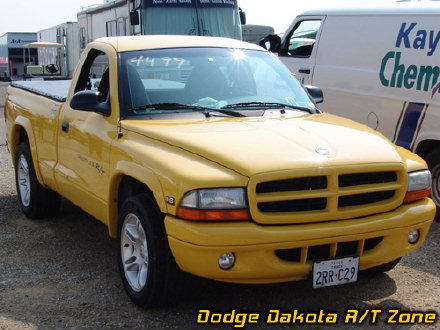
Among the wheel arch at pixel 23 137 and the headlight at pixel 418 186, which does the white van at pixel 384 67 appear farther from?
the wheel arch at pixel 23 137

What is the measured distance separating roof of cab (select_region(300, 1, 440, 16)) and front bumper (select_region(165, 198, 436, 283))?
3.64 meters

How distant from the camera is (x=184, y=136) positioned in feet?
13.7

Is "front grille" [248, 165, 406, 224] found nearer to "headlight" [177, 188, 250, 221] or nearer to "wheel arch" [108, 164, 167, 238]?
"headlight" [177, 188, 250, 221]

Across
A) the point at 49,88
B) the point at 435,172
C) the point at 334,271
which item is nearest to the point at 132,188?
the point at 334,271

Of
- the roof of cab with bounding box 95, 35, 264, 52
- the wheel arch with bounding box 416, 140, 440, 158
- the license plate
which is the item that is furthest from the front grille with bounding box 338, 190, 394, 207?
the wheel arch with bounding box 416, 140, 440, 158

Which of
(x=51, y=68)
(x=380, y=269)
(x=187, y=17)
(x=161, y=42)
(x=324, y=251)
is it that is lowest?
(x=51, y=68)

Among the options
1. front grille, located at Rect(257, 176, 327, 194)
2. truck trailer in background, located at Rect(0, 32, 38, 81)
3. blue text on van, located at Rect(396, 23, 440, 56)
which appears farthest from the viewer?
truck trailer in background, located at Rect(0, 32, 38, 81)

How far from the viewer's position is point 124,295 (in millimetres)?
4594

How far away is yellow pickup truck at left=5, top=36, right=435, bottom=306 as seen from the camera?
370cm

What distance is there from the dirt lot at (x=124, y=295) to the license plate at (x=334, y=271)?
279 mm

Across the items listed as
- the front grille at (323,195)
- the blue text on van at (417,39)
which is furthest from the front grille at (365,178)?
the blue text on van at (417,39)

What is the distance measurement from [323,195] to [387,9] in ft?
13.9

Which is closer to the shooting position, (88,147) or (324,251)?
(324,251)

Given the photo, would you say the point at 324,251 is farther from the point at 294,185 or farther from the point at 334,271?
the point at 294,185
